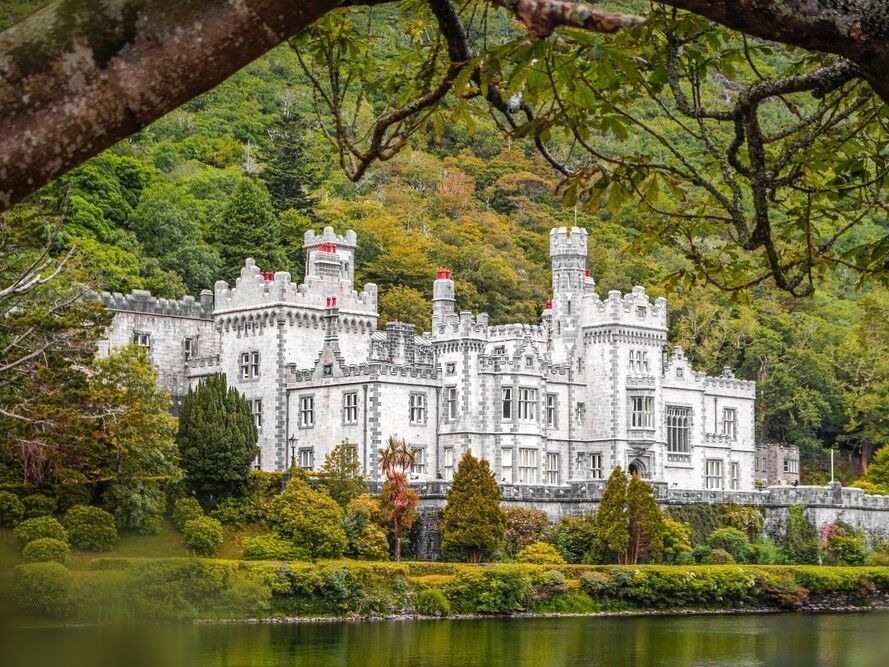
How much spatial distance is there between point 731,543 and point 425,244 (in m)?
26.8

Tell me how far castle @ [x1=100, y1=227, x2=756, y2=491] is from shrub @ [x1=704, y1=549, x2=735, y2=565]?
4.65 m

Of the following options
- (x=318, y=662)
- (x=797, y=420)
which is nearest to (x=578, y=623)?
(x=318, y=662)

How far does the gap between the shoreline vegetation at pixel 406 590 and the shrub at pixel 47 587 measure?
2 cm

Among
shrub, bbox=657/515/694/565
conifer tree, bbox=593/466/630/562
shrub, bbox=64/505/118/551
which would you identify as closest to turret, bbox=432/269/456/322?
conifer tree, bbox=593/466/630/562

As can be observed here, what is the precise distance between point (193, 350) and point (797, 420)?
31.1m

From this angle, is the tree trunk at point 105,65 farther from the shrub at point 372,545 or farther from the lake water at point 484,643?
the shrub at point 372,545

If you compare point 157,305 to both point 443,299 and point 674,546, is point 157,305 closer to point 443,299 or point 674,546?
point 443,299

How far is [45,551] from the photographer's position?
40938 mm

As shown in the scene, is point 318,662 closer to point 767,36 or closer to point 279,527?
point 279,527

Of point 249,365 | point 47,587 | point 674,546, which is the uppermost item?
point 249,365

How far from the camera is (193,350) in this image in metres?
60.3

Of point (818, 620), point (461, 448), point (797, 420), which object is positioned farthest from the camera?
point (797, 420)

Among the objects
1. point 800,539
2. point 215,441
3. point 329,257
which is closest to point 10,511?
point 215,441

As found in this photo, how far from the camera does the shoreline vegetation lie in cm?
4053
